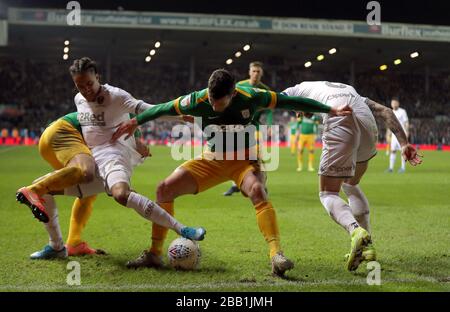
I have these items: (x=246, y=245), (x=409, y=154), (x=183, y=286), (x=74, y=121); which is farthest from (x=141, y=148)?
(x=409, y=154)

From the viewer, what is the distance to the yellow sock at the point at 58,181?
5.37 m

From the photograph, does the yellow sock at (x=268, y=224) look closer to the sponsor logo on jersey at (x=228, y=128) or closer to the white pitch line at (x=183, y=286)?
the white pitch line at (x=183, y=286)

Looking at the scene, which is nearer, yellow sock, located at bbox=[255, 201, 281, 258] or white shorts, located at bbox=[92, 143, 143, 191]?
yellow sock, located at bbox=[255, 201, 281, 258]

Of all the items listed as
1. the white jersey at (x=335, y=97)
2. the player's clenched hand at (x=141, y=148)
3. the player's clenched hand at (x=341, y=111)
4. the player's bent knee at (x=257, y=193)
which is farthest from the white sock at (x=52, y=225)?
the player's clenched hand at (x=341, y=111)

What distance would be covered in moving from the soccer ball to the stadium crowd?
33.6 metres

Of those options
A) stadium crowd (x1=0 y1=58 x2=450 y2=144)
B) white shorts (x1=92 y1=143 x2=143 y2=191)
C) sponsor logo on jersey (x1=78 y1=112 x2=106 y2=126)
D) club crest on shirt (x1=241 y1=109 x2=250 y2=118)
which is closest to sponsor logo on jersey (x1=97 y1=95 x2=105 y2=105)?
sponsor logo on jersey (x1=78 y1=112 x2=106 y2=126)

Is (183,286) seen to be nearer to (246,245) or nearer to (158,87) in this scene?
(246,245)

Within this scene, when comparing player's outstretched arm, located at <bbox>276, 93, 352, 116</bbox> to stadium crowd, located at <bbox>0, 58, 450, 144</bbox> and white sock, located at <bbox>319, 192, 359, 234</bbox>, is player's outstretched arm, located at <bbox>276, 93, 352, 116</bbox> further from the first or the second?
stadium crowd, located at <bbox>0, 58, 450, 144</bbox>

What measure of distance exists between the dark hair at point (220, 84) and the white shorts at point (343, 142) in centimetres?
122

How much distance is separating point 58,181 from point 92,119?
0.80m

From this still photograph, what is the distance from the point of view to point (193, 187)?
5.33 meters

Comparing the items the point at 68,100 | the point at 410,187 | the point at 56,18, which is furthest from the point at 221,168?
the point at 68,100

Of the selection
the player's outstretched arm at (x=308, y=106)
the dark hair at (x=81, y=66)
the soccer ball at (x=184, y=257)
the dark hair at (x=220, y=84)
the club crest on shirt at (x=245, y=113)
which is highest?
the dark hair at (x=81, y=66)

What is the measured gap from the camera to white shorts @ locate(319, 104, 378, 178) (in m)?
5.38
